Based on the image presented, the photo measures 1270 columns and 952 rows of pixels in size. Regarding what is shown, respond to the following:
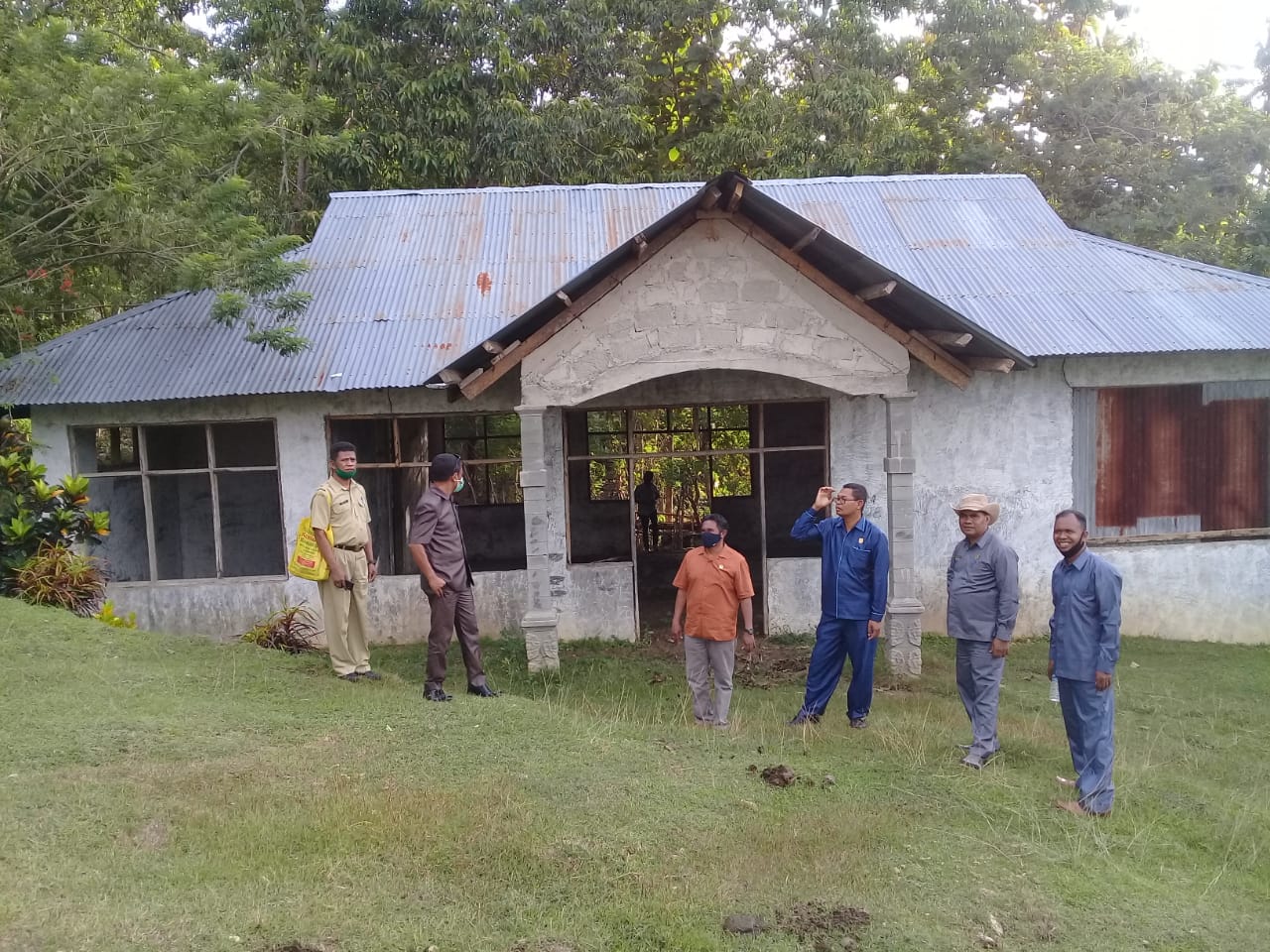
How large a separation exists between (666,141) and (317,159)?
21.2ft

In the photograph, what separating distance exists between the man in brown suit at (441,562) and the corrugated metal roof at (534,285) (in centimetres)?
298

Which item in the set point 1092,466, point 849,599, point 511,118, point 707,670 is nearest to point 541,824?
point 707,670

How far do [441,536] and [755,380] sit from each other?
14.5 feet

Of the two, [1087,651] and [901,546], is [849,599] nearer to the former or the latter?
[1087,651]

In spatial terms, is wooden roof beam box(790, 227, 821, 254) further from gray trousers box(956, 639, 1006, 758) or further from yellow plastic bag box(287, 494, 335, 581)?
yellow plastic bag box(287, 494, 335, 581)

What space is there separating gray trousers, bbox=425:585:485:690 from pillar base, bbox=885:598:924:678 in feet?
12.4

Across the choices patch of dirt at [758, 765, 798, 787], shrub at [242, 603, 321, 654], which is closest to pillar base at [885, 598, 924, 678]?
patch of dirt at [758, 765, 798, 787]

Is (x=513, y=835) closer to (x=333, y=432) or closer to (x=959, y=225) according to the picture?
(x=333, y=432)

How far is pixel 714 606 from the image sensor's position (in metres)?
6.52

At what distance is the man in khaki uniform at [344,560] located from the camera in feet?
22.8

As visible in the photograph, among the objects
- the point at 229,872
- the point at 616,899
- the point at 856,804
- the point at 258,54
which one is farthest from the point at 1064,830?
the point at 258,54

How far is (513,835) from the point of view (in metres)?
4.52

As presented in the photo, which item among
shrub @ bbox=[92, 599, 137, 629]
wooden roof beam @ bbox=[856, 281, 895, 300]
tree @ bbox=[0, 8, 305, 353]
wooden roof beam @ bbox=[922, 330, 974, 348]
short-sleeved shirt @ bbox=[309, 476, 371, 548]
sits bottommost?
shrub @ bbox=[92, 599, 137, 629]

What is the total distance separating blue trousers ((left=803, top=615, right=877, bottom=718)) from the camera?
6574 mm
